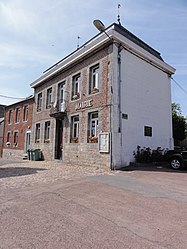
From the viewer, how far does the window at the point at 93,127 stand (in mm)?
12184

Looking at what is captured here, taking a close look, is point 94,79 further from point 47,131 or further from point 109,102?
point 47,131

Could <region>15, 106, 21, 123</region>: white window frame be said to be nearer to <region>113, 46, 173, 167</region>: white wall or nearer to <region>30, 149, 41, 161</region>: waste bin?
<region>30, 149, 41, 161</region>: waste bin

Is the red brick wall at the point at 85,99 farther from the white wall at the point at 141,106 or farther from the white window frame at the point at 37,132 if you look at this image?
the white window frame at the point at 37,132

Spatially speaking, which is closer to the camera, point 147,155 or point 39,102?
point 147,155

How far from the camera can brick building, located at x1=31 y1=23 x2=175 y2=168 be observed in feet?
37.3

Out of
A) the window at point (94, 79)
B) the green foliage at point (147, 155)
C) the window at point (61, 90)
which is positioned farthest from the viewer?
the window at point (61, 90)

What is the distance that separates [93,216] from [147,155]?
888 cm

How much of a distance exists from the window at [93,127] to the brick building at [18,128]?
971 cm

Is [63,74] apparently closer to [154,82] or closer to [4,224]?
[154,82]

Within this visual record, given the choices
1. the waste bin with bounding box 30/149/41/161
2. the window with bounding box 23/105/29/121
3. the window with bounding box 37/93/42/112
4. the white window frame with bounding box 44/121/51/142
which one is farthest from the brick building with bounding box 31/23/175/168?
the window with bounding box 23/105/29/121

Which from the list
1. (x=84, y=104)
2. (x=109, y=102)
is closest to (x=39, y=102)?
(x=84, y=104)

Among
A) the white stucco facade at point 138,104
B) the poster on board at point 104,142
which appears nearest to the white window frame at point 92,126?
the poster on board at point 104,142

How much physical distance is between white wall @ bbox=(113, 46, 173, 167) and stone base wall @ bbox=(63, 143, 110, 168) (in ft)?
2.62

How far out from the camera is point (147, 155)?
489 inches
